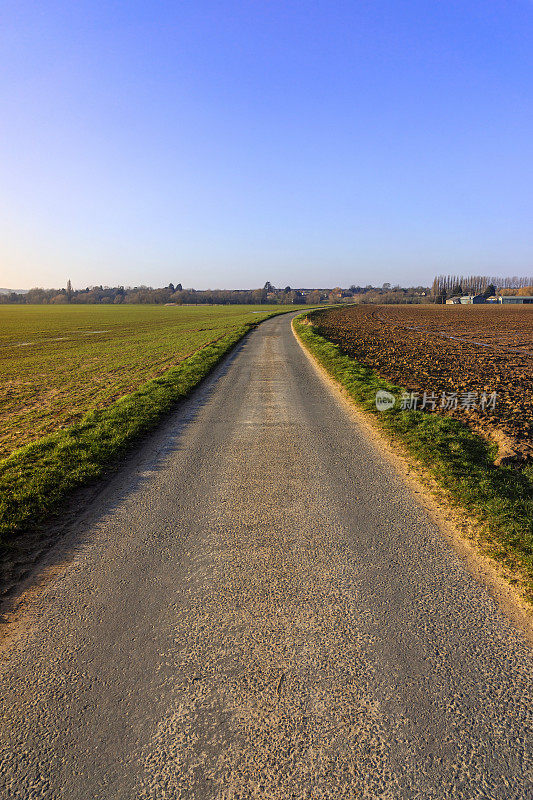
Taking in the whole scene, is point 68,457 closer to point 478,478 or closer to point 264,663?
point 264,663

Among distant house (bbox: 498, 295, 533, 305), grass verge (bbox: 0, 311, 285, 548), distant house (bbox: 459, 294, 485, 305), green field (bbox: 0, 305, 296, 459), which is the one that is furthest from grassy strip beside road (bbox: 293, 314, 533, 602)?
distant house (bbox: 459, 294, 485, 305)

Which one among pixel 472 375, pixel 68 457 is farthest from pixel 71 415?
pixel 472 375

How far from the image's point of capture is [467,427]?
8.90 metres

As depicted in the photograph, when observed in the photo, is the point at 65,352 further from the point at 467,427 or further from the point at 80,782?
the point at 80,782

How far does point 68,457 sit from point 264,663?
561 cm

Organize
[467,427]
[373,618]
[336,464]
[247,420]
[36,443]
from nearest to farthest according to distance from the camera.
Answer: [373,618] → [336,464] → [36,443] → [467,427] → [247,420]

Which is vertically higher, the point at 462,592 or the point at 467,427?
the point at 467,427

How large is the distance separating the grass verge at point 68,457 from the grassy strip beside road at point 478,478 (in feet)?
18.0

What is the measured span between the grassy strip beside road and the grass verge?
5.48m

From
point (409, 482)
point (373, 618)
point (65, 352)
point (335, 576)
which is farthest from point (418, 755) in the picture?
point (65, 352)

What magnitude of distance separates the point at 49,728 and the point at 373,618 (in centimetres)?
254

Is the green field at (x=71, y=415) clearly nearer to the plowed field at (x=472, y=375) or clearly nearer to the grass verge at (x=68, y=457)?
the grass verge at (x=68, y=457)

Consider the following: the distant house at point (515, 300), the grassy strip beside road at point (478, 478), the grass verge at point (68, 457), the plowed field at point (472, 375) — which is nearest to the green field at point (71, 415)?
the grass verge at point (68, 457)

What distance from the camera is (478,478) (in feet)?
20.7
